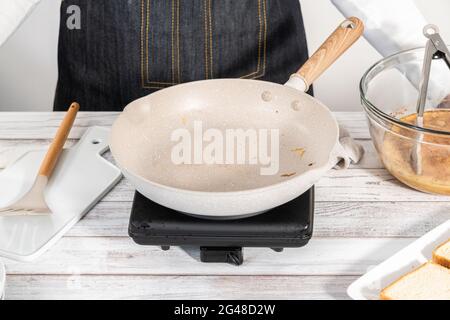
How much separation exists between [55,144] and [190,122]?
0.24m

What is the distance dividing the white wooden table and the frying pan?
9cm

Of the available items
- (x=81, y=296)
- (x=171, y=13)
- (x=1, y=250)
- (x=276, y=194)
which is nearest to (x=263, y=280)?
(x=276, y=194)

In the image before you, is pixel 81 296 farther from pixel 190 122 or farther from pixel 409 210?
pixel 409 210

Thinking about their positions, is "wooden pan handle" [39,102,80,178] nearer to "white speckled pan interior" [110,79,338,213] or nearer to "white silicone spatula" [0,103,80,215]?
"white silicone spatula" [0,103,80,215]

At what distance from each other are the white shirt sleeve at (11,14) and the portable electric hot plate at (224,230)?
0.52m

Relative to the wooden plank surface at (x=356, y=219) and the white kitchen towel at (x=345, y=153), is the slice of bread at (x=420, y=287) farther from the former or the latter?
the white kitchen towel at (x=345, y=153)

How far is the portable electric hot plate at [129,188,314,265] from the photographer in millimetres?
834

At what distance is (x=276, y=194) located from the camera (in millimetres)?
794

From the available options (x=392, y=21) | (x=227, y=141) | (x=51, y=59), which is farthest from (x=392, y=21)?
(x=51, y=59)

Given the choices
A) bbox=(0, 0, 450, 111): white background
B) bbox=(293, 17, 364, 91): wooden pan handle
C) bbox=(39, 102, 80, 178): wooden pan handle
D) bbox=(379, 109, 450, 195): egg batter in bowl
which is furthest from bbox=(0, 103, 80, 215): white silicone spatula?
bbox=(0, 0, 450, 111): white background

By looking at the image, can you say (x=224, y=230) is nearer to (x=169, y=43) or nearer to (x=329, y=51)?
(x=329, y=51)

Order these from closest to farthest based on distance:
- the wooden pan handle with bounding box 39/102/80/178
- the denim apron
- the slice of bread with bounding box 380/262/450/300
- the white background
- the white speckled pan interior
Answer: the slice of bread with bounding box 380/262/450/300, the white speckled pan interior, the wooden pan handle with bounding box 39/102/80/178, the denim apron, the white background

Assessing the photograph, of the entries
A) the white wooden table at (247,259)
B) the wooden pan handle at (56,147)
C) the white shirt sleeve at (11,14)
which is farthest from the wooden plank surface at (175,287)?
the white shirt sleeve at (11,14)

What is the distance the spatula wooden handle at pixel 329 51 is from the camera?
1.00 metres
